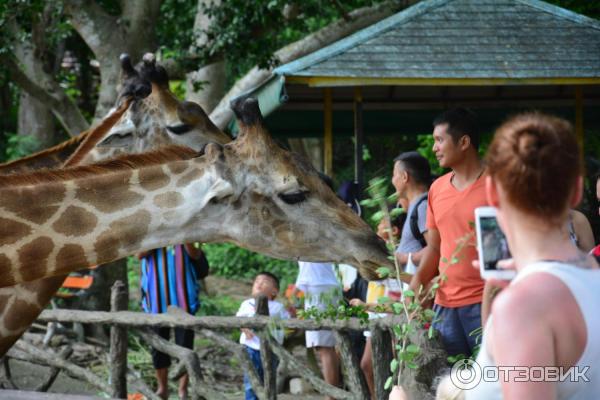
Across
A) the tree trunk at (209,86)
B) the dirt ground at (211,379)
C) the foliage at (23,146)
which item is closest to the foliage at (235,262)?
the foliage at (23,146)

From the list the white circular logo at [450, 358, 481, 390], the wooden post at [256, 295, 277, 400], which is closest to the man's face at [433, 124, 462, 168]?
the wooden post at [256, 295, 277, 400]

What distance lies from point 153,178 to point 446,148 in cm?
163

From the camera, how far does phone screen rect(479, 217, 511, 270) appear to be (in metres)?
2.29

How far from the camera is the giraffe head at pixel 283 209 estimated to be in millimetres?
4859

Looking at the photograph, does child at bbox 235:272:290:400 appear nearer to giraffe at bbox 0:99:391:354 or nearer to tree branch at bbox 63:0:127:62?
giraffe at bbox 0:99:391:354

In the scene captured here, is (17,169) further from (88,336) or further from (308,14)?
(308,14)

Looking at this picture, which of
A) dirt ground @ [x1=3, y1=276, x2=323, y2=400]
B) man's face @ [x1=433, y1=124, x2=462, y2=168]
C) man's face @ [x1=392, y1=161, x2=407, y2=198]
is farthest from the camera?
dirt ground @ [x1=3, y1=276, x2=323, y2=400]

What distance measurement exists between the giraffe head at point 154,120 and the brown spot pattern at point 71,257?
247cm

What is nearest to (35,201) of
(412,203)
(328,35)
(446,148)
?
(446,148)

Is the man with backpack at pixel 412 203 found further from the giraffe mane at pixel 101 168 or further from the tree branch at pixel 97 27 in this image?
the tree branch at pixel 97 27

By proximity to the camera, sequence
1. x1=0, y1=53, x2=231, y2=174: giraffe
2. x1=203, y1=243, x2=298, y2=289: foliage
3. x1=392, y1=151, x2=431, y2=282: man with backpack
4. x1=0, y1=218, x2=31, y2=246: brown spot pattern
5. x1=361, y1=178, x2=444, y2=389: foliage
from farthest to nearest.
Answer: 1. x1=203, y1=243, x2=298, y2=289: foliage
2. x1=0, y1=53, x2=231, y2=174: giraffe
3. x1=392, y1=151, x2=431, y2=282: man with backpack
4. x1=0, y1=218, x2=31, y2=246: brown spot pattern
5. x1=361, y1=178, x2=444, y2=389: foliage

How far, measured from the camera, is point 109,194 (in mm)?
4672

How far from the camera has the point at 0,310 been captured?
5227 mm

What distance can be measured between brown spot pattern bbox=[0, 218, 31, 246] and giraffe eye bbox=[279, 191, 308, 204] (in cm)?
132
